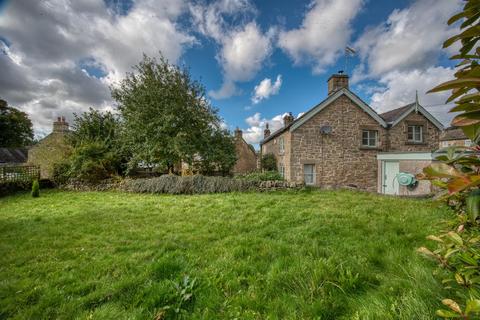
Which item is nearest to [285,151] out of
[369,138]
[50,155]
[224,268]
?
[369,138]

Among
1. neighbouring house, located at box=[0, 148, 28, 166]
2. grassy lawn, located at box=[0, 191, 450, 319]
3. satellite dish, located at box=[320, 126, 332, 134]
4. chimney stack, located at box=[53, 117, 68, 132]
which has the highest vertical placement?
chimney stack, located at box=[53, 117, 68, 132]

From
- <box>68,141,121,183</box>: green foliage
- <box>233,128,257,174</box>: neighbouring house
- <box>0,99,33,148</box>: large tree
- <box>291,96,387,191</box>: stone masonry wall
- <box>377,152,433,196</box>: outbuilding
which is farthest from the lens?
<box>0,99,33,148</box>: large tree

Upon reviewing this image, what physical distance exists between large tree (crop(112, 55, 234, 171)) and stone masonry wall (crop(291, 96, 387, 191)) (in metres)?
5.03

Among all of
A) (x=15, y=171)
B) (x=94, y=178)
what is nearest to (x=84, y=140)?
(x=94, y=178)

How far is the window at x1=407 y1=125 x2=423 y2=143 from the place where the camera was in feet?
43.9

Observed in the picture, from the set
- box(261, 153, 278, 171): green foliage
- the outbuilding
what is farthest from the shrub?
the outbuilding

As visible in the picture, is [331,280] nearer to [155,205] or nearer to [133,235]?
[133,235]

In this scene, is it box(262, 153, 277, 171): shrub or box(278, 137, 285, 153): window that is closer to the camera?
box(278, 137, 285, 153): window

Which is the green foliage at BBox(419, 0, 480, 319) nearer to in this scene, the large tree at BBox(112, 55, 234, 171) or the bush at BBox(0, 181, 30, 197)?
the large tree at BBox(112, 55, 234, 171)

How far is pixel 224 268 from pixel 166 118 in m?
10.8

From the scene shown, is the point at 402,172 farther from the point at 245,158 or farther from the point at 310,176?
the point at 245,158

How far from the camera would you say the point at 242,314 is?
1959 mm

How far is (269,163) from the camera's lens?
15930mm

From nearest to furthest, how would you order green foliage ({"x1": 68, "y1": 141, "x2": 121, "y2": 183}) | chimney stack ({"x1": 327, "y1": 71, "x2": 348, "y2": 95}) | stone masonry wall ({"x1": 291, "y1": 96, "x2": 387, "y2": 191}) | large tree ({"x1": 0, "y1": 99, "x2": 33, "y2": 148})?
green foliage ({"x1": 68, "y1": 141, "x2": 121, "y2": 183}) → stone masonry wall ({"x1": 291, "y1": 96, "x2": 387, "y2": 191}) → chimney stack ({"x1": 327, "y1": 71, "x2": 348, "y2": 95}) → large tree ({"x1": 0, "y1": 99, "x2": 33, "y2": 148})
